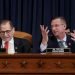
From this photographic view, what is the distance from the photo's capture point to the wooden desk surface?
2.50m

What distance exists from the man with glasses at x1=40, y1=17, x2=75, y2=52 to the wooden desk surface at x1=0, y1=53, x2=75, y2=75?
0.62 metres

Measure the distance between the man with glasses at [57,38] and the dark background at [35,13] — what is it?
3.00 ft

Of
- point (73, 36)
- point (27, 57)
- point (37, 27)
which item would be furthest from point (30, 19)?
point (27, 57)

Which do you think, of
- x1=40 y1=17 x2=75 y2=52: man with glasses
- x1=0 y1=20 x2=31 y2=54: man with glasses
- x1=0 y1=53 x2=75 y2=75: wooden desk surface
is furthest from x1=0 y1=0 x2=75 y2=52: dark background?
x1=0 y1=53 x2=75 y2=75: wooden desk surface

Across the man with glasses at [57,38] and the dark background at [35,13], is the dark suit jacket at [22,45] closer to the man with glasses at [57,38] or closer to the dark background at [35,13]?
the man with glasses at [57,38]

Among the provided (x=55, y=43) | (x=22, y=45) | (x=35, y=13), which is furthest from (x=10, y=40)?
(x=35, y=13)

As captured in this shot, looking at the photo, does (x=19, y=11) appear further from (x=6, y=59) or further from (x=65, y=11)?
(x=6, y=59)

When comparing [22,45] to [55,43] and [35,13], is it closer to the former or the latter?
[55,43]

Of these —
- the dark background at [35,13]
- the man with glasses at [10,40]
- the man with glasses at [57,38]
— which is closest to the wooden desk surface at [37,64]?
the man with glasses at [10,40]

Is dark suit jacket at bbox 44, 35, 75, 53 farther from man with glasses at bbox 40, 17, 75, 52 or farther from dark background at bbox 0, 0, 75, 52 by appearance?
dark background at bbox 0, 0, 75, 52

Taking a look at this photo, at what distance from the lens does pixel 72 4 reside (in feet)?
14.3

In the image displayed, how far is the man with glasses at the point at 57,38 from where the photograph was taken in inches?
126

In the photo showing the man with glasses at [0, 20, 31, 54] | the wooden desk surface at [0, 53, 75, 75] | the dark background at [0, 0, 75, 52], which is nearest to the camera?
the wooden desk surface at [0, 53, 75, 75]

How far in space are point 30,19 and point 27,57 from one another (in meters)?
1.95
